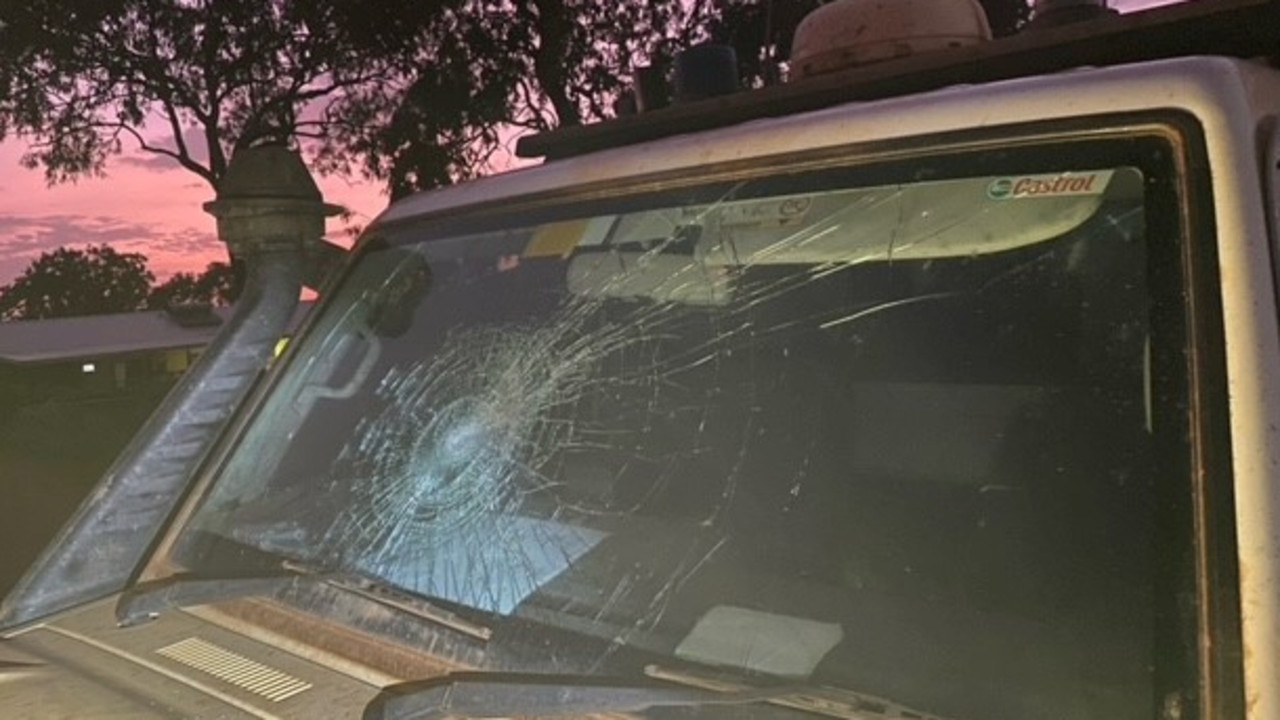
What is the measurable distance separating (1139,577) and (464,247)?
131 cm

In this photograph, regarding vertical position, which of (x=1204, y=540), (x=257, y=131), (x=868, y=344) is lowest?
(x=1204, y=540)

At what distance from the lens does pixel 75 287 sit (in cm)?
3005

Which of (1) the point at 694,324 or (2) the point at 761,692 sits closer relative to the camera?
(2) the point at 761,692

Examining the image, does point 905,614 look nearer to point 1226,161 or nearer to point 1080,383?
point 1080,383

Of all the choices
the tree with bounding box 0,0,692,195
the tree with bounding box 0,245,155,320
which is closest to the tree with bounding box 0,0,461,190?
the tree with bounding box 0,0,692,195

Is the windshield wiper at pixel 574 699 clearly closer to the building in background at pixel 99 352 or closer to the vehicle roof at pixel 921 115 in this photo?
the vehicle roof at pixel 921 115

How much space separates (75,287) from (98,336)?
16570 mm

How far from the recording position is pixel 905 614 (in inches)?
→ 58.6

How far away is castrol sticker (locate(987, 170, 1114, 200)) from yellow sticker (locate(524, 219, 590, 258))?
0.72 m

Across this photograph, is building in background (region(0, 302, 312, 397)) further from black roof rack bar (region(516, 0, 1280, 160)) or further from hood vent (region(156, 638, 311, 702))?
black roof rack bar (region(516, 0, 1280, 160))

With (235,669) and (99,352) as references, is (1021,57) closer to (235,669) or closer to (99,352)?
(235,669)

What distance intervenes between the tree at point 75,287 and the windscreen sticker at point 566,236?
97.2ft

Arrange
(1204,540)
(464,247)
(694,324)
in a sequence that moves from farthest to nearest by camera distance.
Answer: (464,247), (694,324), (1204,540)

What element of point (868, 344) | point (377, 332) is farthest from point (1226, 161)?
point (377, 332)
